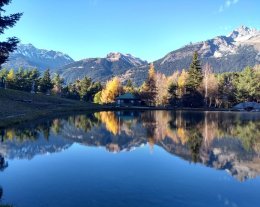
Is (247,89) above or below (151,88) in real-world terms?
below

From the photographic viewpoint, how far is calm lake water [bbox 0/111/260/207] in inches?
514

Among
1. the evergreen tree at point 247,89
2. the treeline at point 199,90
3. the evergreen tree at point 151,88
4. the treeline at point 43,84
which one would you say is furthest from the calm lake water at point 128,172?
the evergreen tree at point 247,89

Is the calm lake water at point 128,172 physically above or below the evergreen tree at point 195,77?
below

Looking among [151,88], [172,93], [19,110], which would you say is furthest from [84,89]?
[19,110]

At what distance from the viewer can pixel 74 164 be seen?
20156 mm

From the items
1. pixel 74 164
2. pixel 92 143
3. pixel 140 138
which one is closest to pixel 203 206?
pixel 74 164

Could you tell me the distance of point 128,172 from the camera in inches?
704

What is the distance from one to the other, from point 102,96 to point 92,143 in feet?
357

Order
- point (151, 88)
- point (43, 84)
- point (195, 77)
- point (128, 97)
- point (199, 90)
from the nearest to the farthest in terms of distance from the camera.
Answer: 1. point (199, 90)
2. point (195, 77)
3. point (151, 88)
4. point (128, 97)
5. point (43, 84)

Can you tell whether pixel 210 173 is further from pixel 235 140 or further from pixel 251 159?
pixel 235 140

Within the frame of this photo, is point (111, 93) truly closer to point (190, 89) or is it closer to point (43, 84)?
point (43, 84)

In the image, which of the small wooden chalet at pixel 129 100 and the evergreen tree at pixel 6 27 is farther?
the small wooden chalet at pixel 129 100

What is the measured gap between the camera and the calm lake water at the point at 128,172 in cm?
1305

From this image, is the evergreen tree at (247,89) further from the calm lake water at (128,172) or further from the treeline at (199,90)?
the calm lake water at (128,172)
